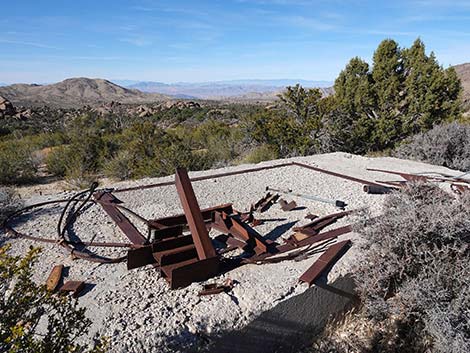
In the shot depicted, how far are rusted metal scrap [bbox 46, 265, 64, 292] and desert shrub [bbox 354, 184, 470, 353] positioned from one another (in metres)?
2.90

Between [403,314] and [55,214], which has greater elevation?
[55,214]

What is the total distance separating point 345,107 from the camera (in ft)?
48.6

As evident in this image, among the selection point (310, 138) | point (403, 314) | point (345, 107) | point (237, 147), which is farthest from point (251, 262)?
point (345, 107)

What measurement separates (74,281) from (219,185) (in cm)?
367

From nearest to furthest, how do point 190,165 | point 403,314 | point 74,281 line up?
point 74,281 → point 403,314 → point 190,165

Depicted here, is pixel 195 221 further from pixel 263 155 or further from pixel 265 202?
pixel 263 155

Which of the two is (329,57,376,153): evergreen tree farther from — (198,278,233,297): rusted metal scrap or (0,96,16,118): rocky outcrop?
(0,96,16,118): rocky outcrop

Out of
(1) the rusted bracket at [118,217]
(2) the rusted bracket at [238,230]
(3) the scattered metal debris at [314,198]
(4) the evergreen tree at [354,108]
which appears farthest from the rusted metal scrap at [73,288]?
(4) the evergreen tree at [354,108]

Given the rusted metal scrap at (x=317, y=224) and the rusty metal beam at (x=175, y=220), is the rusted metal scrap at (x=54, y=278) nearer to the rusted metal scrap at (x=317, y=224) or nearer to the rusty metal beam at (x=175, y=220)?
the rusty metal beam at (x=175, y=220)

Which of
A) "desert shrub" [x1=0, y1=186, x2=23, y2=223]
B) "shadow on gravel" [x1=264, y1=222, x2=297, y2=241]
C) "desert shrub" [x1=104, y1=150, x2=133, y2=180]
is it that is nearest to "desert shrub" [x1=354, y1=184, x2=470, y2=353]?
"shadow on gravel" [x1=264, y1=222, x2=297, y2=241]

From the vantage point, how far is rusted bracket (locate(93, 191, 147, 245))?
14.1 ft

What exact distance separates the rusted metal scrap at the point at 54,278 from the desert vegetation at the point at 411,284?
2.53 metres

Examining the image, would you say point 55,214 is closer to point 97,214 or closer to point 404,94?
point 97,214

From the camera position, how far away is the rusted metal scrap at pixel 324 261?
3395 millimetres
